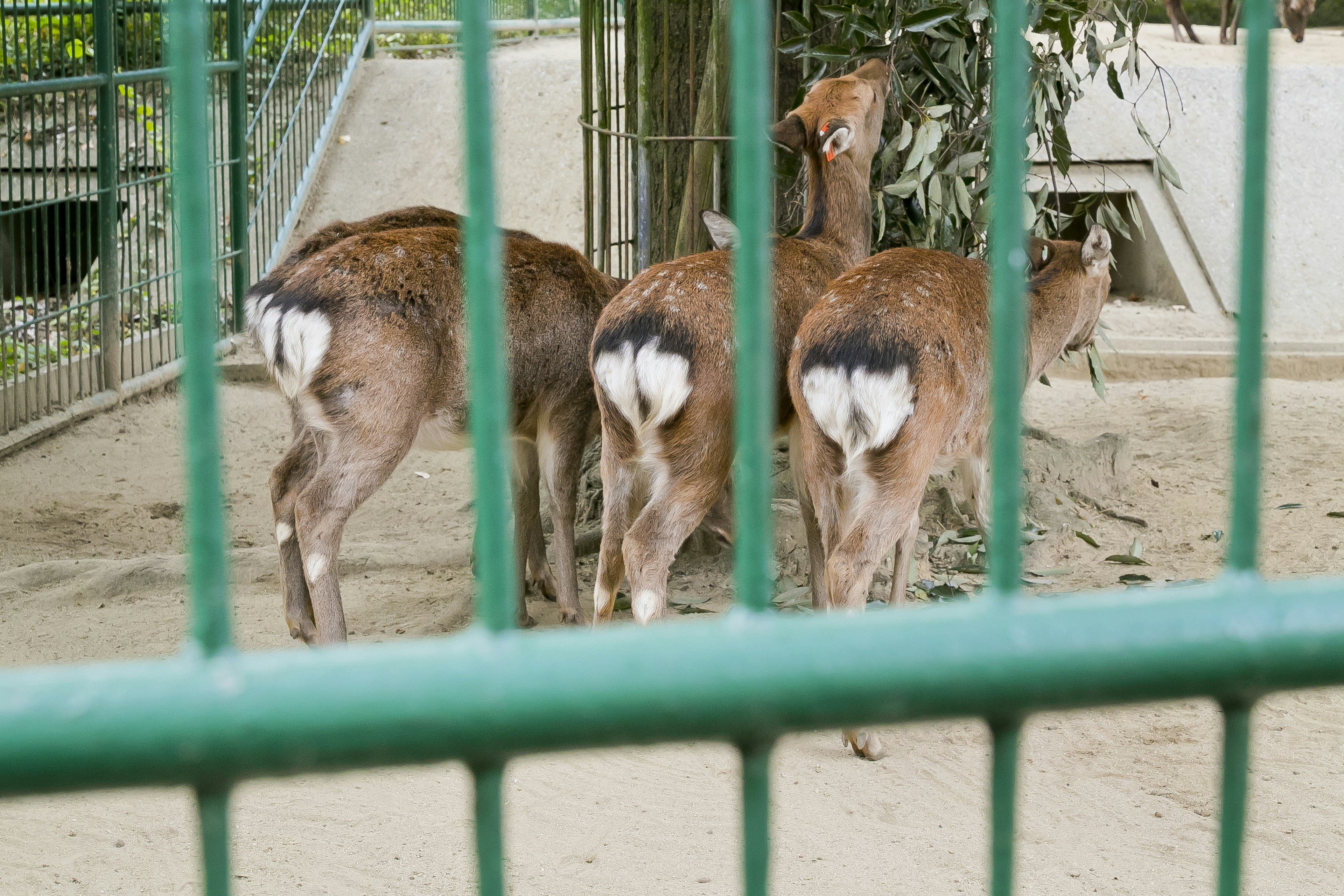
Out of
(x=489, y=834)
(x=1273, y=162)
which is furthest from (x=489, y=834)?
(x=1273, y=162)

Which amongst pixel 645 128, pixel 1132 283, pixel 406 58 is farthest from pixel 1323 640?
pixel 406 58

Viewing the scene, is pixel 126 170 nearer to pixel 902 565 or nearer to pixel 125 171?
pixel 125 171

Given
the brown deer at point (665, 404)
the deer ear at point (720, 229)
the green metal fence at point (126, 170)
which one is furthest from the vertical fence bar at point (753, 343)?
the green metal fence at point (126, 170)

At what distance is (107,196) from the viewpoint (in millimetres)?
7668

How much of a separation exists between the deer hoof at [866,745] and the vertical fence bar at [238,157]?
20.0 ft

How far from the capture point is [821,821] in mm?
3594

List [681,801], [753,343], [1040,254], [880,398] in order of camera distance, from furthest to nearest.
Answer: [1040,254] → [880,398] → [681,801] → [753,343]

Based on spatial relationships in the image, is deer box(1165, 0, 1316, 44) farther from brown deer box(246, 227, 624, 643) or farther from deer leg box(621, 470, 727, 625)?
deer leg box(621, 470, 727, 625)

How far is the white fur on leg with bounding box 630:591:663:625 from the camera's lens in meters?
4.12

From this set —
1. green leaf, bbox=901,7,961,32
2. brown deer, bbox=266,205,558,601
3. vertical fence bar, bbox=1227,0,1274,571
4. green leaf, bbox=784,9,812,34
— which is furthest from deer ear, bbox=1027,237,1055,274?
vertical fence bar, bbox=1227,0,1274,571

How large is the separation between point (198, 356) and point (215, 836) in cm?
35

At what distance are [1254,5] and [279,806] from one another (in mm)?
3184

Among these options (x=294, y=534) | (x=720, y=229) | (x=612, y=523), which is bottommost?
(x=294, y=534)

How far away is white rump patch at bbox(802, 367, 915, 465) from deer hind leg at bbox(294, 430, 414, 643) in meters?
1.42
